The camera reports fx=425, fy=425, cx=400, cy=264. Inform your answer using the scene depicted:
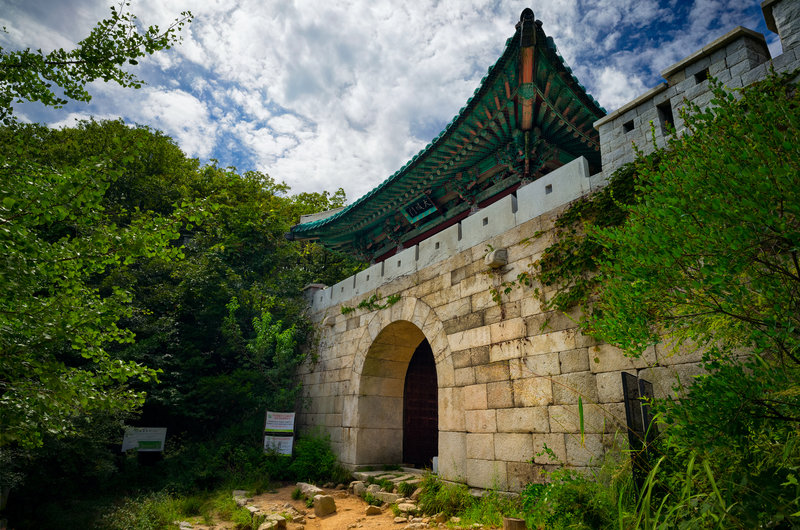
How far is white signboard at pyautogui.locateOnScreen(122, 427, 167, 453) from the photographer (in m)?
7.67

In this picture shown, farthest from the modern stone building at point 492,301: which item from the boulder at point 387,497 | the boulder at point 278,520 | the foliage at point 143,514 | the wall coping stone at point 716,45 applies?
the foliage at point 143,514

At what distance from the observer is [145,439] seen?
7.90 meters

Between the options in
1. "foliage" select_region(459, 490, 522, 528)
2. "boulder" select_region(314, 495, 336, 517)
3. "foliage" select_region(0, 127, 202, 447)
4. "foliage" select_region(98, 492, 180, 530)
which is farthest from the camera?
"boulder" select_region(314, 495, 336, 517)

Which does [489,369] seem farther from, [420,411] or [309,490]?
[420,411]

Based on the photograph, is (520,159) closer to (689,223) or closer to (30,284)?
(689,223)

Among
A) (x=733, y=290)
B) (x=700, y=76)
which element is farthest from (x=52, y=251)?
(x=700, y=76)

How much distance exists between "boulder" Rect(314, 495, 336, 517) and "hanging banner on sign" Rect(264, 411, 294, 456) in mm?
2398

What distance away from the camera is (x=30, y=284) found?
11.4 ft

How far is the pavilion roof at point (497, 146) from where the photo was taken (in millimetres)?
5480

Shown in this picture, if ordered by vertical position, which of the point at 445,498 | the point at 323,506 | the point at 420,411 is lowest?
the point at 323,506

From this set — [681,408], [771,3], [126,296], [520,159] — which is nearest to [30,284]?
[126,296]

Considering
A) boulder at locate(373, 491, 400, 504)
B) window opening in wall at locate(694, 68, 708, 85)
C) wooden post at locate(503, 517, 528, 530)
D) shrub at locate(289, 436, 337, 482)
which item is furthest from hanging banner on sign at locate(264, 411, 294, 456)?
window opening in wall at locate(694, 68, 708, 85)

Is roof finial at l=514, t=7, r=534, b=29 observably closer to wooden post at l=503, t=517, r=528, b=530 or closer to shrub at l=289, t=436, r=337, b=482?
wooden post at l=503, t=517, r=528, b=530

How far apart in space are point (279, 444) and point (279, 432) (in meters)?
0.22
